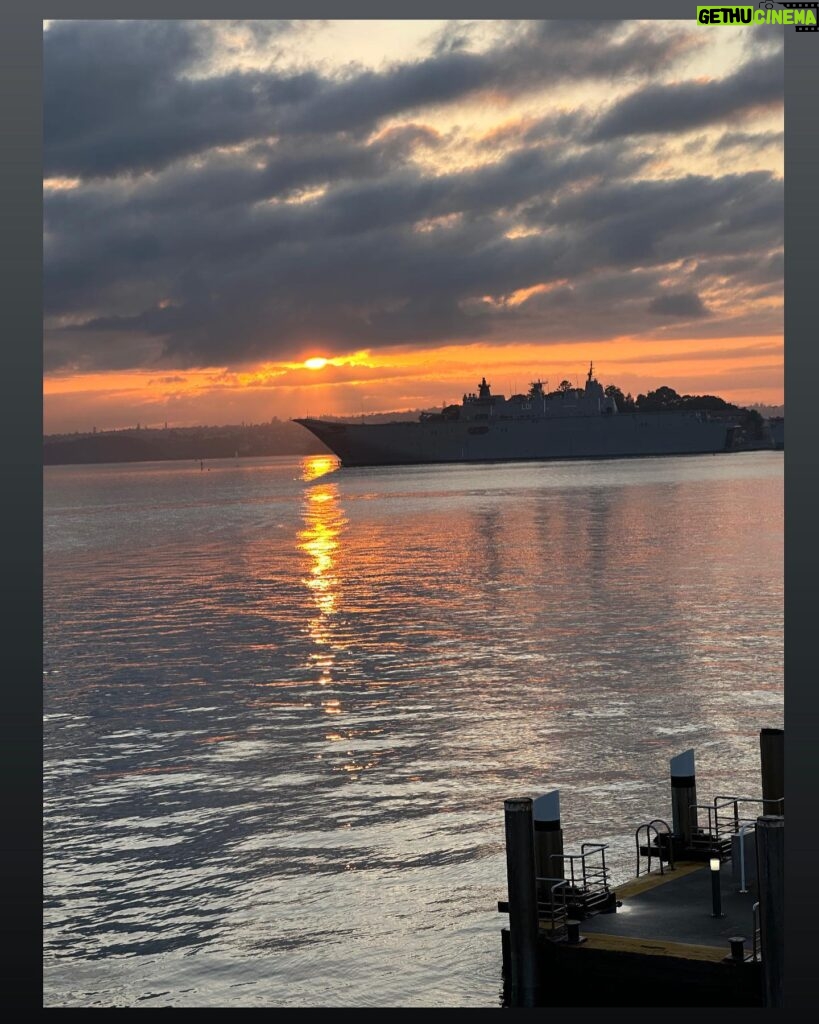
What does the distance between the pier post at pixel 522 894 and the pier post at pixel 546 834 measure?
987mm

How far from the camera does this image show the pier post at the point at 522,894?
1201 cm

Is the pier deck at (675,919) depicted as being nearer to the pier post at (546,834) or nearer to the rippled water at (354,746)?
the pier post at (546,834)

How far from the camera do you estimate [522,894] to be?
12.1 meters

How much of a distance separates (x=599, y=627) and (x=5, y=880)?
111ft

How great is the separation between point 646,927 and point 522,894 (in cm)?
118

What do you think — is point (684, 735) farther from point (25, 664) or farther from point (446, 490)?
point (446, 490)

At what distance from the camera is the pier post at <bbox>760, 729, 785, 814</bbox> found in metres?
16.3

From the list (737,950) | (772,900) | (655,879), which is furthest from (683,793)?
(772,900)

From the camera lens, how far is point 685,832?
1453cm

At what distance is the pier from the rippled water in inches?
41.7

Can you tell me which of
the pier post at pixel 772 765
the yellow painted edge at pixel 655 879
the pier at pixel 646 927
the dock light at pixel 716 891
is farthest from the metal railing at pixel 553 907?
the pier post at pixel 772 765

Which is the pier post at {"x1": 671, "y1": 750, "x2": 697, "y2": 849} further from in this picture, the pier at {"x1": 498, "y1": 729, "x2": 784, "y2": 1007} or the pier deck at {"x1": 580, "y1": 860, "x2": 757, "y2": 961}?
the pier deck at {"x1": 580, "y1": 860, "x2": 757, "y2": 961}

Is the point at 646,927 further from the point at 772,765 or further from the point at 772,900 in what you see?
the point at 772,765

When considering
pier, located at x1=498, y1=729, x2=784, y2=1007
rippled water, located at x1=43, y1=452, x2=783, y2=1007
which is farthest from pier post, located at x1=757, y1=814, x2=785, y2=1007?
rippled water, located at x1=43, y1=452, x2=783, y2=1007
